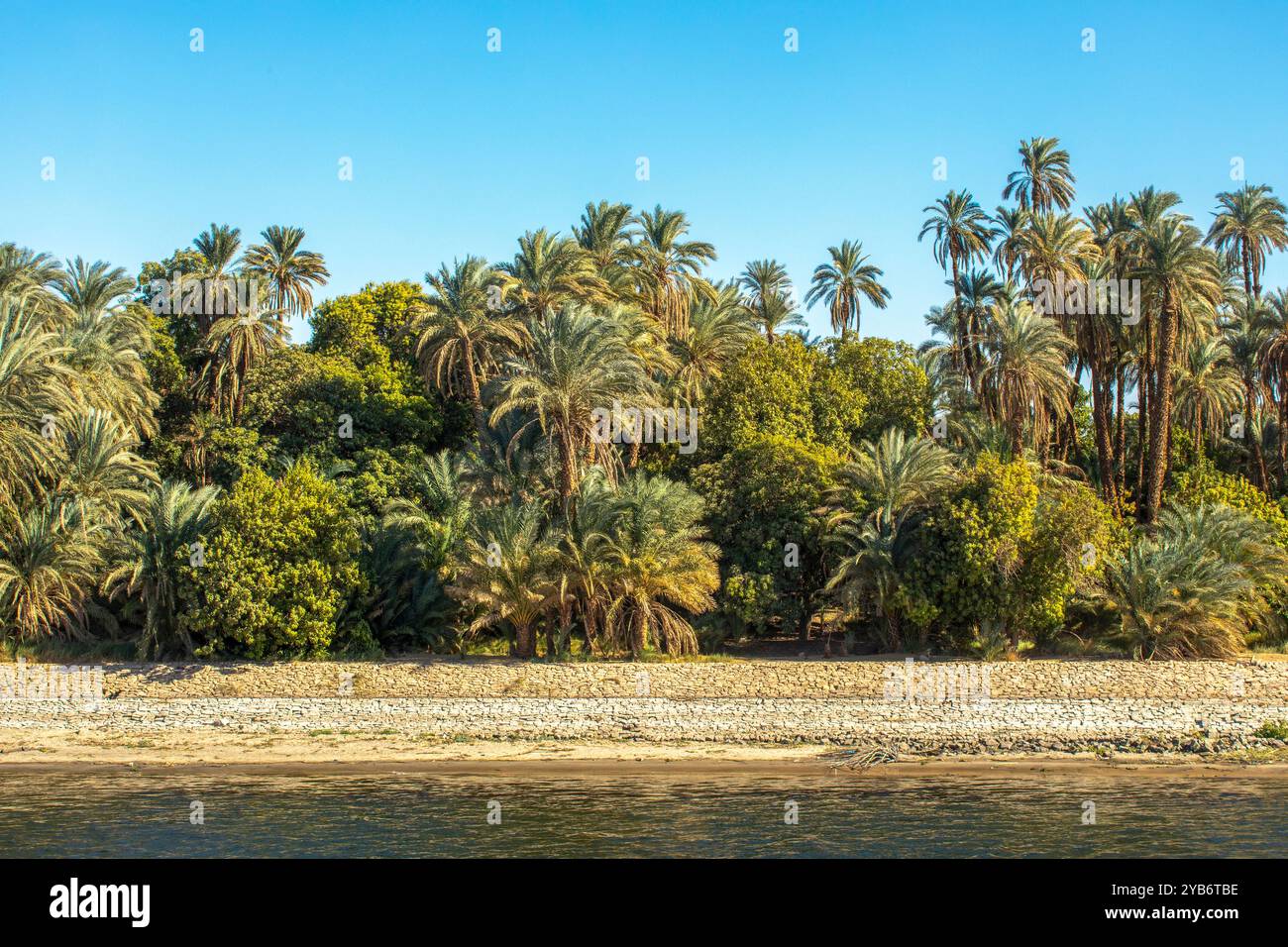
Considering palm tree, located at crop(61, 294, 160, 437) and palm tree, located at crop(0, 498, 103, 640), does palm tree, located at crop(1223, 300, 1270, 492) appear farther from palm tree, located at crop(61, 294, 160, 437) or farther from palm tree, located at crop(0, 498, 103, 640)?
palm tree, located at crop(61, 294, 160, 437)

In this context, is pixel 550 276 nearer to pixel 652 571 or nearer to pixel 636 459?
pixel 636 459

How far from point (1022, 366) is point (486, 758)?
20847 millimetres

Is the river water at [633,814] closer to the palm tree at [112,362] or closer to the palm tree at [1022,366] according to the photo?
the palm tree at [1022,366]

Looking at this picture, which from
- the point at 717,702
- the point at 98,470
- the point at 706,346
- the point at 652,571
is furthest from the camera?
the point at 706,346

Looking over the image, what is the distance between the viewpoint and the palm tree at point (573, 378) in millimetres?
31344

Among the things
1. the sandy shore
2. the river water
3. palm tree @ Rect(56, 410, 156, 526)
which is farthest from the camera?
palm tree @ Rect(56, 410, 156, 526)

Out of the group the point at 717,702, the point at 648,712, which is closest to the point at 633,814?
the point at 648,712

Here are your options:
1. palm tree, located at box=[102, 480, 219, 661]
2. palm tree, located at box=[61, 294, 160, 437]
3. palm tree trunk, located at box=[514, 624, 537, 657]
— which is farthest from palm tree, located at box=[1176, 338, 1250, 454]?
palm tree, located at box=[61, 294, 160, 437]

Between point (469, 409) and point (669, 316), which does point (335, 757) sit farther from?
point (669, 316)

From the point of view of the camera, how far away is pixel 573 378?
1234 inches

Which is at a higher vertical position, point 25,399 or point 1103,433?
point 25,399

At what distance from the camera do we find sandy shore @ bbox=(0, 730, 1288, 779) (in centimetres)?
2375

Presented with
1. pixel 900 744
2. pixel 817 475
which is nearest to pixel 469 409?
pixel 817 475

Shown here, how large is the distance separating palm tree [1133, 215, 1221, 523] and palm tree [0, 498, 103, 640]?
108 feet
